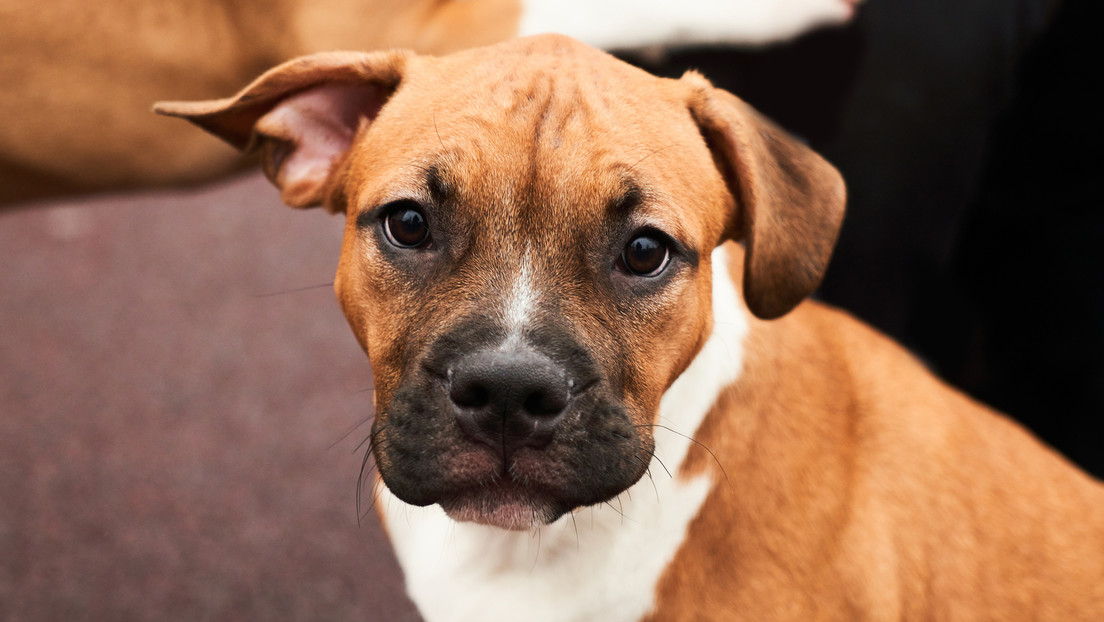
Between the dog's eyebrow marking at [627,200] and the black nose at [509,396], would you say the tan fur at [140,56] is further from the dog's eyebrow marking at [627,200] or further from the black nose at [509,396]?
the black nose at [509,396]

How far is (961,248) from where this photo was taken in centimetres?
398

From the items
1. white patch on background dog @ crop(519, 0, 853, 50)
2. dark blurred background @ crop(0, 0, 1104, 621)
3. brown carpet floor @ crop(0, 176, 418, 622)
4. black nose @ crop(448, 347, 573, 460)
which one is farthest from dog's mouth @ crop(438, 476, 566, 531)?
brown carpet floor @ crop(0, 176, 418, 622)

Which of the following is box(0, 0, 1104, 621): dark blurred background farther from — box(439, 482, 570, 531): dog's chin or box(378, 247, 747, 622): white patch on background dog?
box(439, 482, 570, 531): dog's chin

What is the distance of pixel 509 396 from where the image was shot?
1.63 metres

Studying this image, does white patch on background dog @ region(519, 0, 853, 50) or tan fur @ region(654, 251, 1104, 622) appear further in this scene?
white patch on background dog @ region(519, 0, 853, 50)

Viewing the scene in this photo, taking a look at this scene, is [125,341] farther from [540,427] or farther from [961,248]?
[961,248]

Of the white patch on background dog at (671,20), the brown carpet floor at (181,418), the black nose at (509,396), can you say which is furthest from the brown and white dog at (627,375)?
the brown carpet floor at (181,418)

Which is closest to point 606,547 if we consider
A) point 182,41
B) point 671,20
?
point 671,20

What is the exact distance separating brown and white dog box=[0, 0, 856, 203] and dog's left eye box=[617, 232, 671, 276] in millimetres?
1235

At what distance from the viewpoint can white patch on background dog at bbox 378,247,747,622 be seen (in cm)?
207

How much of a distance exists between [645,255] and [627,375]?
0.26m

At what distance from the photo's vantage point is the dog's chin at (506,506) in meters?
1.80

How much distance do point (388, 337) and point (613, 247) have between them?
534mm

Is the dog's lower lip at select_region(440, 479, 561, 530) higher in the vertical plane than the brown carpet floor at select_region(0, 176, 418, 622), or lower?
higher
